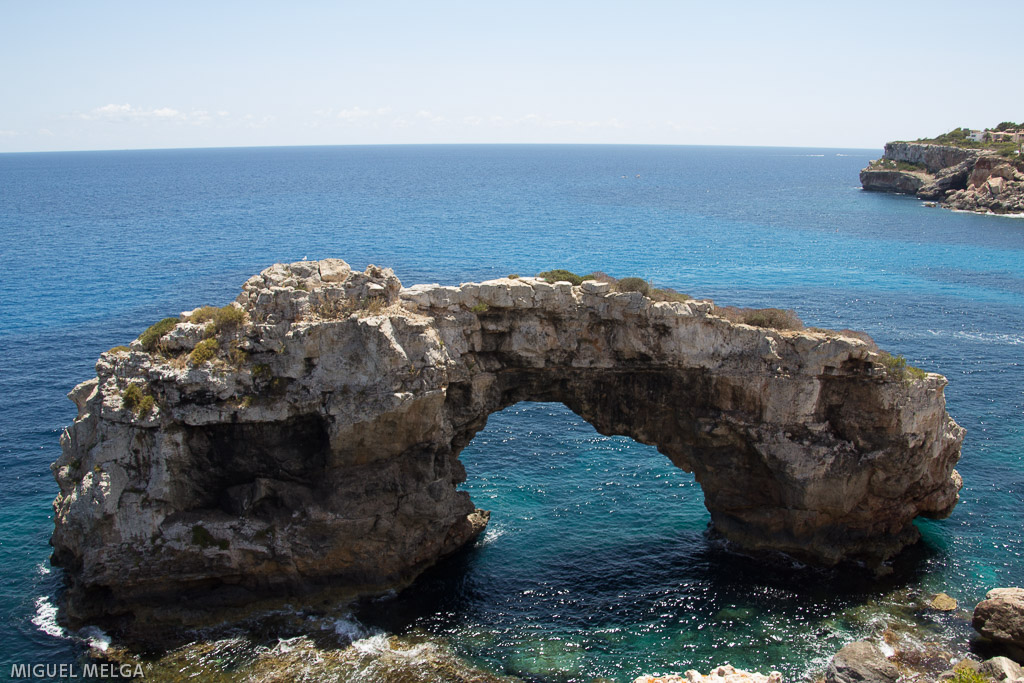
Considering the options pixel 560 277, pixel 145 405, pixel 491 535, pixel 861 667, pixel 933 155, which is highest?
pixel 933 155

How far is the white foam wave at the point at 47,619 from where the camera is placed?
110 feet

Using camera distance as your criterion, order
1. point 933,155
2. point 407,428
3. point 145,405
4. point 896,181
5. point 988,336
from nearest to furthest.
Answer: point 145,405 < point 407,428 < point 988,336 < point 933,155 < point 896,181

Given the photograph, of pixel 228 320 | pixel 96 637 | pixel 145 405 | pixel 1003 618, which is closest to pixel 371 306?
pixel 228 320

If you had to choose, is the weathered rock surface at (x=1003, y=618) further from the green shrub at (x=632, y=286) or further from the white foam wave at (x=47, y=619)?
the white foam wave at (x=47, y=619)

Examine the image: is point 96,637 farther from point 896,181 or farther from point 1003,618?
point 896,181

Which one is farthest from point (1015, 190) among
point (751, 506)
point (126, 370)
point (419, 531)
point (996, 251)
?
point (126, 370)

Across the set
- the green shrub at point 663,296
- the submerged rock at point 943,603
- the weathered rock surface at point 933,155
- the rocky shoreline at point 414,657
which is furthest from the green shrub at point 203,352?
the weathered rock surface at point 933,155

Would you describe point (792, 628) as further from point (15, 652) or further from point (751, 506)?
point (15, 652)

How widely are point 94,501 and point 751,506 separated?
107ft

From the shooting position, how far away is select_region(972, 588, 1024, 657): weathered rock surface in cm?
3103

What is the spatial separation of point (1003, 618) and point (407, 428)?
2731cm

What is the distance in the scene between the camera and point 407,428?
117 ft

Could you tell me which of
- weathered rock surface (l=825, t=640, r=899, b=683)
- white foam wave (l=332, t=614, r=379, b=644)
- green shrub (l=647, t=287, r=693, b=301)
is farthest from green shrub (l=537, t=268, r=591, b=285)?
weathered rock surface (l=825, t=640, r=899, b=683)

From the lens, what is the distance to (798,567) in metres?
38.5
